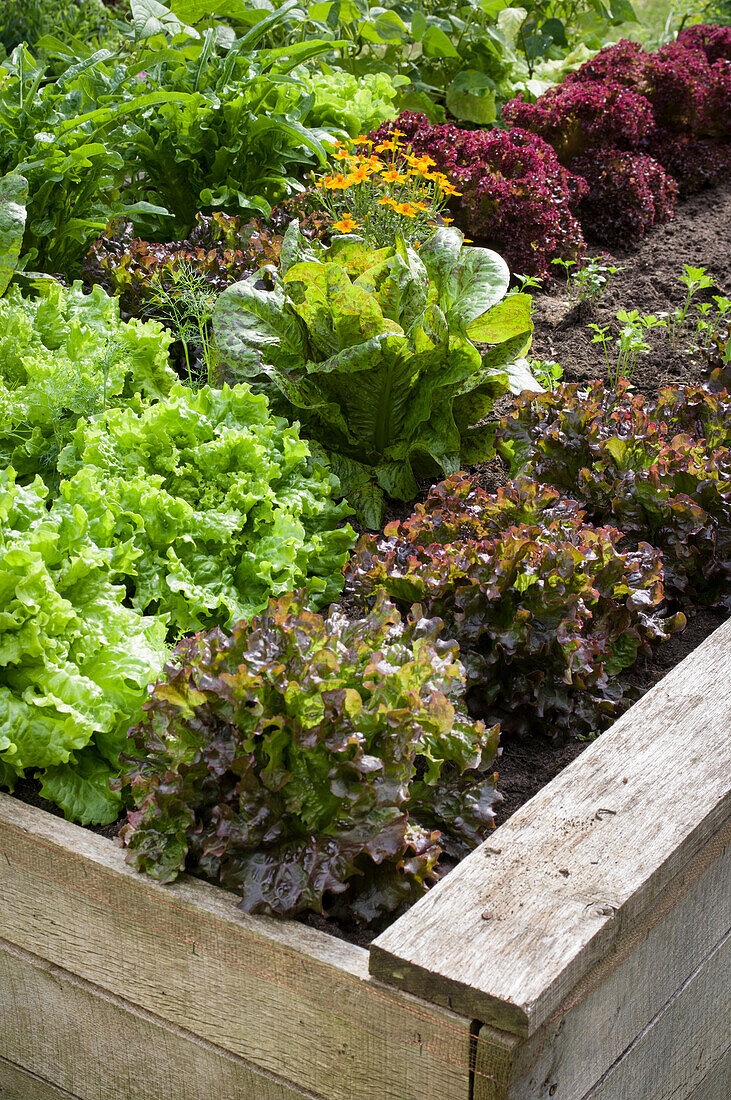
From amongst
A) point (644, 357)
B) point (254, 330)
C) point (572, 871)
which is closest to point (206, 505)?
point (254, 330)

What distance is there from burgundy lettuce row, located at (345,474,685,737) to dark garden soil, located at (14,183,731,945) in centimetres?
8

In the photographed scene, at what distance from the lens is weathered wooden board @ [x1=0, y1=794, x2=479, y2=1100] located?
157cm

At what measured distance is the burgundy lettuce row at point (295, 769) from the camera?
175cm

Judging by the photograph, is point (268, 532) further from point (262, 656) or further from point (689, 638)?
point (689, 638)

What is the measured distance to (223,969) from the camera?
176 centimetres

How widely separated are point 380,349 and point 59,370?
87cm

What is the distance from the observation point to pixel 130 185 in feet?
15.1

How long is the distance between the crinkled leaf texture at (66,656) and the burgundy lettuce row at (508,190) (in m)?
2.97

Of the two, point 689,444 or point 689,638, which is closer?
point 689,638

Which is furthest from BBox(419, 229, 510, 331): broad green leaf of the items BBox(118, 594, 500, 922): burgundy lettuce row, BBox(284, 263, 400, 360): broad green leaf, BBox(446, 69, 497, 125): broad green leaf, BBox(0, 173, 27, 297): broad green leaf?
BBox(446, 69, 497, 125): broad green leaf

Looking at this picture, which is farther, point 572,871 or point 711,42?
point 711,42

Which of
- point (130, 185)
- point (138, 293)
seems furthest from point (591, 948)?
point (130, 185)

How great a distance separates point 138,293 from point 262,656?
78.9 inches

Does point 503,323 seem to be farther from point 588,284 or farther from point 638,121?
point 638,121
